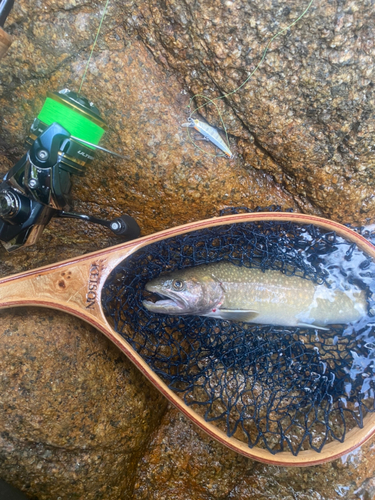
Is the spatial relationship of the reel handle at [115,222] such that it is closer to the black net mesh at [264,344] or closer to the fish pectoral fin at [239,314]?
the black net mesh at [264,344]

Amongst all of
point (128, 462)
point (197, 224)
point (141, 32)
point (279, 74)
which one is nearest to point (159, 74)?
point (141, 32)

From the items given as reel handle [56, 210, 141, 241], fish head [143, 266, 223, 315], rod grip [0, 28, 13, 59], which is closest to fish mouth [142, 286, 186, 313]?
fish head [143, 266, 223, 315]

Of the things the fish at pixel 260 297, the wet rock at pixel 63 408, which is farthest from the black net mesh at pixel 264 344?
the wet rock at pixel 63 408

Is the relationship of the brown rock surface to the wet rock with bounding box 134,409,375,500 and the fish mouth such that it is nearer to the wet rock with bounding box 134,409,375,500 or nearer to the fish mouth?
the wet rock with bounding box 134,409,375,500

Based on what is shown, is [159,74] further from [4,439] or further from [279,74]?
[4,439]

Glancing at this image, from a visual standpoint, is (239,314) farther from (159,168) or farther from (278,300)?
(159,168)

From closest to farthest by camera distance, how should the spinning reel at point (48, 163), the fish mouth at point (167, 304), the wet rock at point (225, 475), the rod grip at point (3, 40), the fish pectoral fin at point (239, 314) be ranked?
the rod grip at point (3, 40) → the spinning reel at point (48, 163) → the fish mouth at point (167, 304) → the fish pectoral fin at point (239, 314) → the wet rock at point (225, 475)
